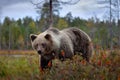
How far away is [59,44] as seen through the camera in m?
9.80

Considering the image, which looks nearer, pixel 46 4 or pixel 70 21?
pixel 46 4

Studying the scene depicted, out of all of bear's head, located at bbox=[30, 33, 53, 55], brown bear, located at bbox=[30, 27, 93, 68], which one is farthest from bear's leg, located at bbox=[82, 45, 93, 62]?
bear's head, located at bbox=[30, 33, 53, 55]

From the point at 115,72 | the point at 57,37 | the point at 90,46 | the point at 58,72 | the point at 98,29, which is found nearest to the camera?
the point at 115,72

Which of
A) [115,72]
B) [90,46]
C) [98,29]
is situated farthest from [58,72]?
[98,29]

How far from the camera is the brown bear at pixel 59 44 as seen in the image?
9383 millimetres

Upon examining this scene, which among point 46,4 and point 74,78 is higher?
point 46,4

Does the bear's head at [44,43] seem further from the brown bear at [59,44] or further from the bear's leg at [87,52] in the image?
the bear's leg at [87,52]

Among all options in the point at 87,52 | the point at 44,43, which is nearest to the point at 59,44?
the point at 44,43

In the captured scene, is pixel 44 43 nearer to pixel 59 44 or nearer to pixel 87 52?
pixel 59 44

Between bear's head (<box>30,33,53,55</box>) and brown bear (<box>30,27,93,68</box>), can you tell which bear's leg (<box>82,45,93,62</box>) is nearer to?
brown bear (<box>30,27,93,68</box>)

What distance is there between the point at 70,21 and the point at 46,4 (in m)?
66.6

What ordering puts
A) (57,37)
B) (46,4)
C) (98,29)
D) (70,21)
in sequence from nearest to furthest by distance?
(57,37)
(46,4)
(98,29)
(70,21)

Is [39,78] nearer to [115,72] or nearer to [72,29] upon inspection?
[115,72]

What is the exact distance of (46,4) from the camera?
20.9m
